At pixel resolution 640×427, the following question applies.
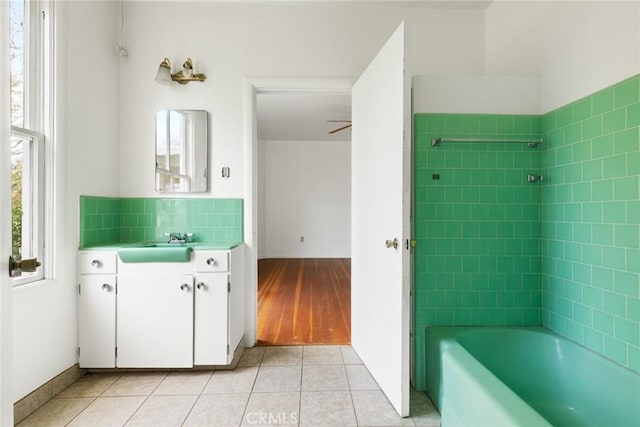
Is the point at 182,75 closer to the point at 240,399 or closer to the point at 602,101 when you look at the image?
the point at 240,399

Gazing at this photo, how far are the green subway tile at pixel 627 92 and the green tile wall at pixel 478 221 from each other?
54cm

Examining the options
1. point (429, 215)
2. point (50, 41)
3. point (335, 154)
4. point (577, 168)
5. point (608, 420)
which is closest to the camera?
point (608, 420)

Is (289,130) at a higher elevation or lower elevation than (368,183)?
higher

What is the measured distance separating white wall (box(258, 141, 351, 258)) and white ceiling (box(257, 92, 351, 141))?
0.28 metres

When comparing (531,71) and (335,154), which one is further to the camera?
(335,154)

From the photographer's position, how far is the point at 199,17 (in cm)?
247

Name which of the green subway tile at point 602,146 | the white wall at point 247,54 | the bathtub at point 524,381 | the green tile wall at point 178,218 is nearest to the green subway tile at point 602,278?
the bathtub at point 524,381

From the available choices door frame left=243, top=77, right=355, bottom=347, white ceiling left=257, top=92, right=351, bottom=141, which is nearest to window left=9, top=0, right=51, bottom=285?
door frame left=243, top=77, right=355, bottom=347

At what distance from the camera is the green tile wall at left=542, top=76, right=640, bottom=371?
145 centimetres

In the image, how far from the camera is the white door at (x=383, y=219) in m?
1.66

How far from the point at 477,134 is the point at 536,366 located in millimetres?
1403

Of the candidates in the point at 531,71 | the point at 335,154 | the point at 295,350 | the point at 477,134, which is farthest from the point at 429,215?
the point at 335,154

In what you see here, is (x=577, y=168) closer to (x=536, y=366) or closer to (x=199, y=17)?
(x=536, y=366)

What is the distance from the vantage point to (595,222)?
1626mm
